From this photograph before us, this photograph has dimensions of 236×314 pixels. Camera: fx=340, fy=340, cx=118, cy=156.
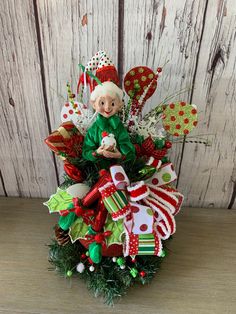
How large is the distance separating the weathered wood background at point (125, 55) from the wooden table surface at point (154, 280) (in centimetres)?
16

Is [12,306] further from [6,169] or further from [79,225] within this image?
[6,169]

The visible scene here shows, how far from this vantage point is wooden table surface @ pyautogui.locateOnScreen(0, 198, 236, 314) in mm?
664

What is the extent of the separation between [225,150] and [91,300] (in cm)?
46

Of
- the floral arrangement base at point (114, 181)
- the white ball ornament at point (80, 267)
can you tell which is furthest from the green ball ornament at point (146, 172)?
the white ball ornament at point (80, 267)

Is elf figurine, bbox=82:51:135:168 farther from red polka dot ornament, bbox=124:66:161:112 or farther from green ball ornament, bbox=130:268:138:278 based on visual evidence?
green ball ornament, bbox=130:268:138:278

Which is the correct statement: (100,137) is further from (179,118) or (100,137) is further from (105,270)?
(105,270)

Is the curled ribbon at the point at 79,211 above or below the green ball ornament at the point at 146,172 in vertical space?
below

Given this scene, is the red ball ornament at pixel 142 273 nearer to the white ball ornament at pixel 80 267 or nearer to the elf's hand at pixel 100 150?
the white ball ornament at pixel 80 267

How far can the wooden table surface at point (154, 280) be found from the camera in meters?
0.66

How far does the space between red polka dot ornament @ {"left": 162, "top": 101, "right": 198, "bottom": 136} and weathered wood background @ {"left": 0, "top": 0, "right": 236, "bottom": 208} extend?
0.11 meters

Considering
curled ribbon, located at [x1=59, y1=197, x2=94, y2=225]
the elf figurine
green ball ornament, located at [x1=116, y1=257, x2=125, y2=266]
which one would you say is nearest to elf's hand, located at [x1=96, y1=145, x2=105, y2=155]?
the elf figurine

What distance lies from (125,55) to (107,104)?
194mm

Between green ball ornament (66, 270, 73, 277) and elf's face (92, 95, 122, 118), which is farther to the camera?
green ball ornament (66, 270, 73, 277)

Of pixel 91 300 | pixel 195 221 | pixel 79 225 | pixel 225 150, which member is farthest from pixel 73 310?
pixel 225 150
